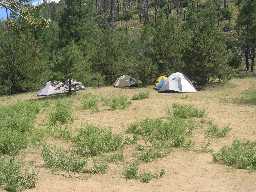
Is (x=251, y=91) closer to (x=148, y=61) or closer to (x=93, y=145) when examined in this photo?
(x=148, y=61)

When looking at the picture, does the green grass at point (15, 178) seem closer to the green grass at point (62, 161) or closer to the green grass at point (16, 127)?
the green grass at point (62, 161)

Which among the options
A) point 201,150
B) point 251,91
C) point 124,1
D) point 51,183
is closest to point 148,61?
point 251,91

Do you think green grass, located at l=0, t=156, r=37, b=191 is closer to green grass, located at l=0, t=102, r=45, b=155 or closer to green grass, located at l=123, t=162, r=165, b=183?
green grass, located at l=123, t=162, r=165, b=183

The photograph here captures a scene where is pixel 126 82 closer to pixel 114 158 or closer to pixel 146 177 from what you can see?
pixel 114 158

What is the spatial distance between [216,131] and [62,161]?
6.07 metres

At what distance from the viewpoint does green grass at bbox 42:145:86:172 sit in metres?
11.4

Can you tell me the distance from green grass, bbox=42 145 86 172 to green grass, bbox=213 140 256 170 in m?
3.46

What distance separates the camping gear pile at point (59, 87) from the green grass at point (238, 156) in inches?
760

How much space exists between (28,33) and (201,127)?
2495cm

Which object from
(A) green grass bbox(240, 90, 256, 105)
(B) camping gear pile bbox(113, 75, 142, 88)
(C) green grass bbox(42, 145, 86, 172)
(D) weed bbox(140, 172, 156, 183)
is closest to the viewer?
(D) weed bbox(140, 172, 156, 183)

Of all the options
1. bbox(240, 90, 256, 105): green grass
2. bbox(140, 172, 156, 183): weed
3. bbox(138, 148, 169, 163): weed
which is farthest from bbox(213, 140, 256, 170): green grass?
bbox(240, 90, 256, 105): green grass

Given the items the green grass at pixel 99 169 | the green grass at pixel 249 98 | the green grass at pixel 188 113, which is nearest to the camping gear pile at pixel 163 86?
the green grass at pixel 249 98

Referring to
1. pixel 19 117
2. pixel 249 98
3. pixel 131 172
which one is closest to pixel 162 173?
pixel 131 172

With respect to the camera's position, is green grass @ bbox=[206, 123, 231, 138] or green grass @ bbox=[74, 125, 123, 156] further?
green grass @ bbox=[206, 123, 231, 138]
